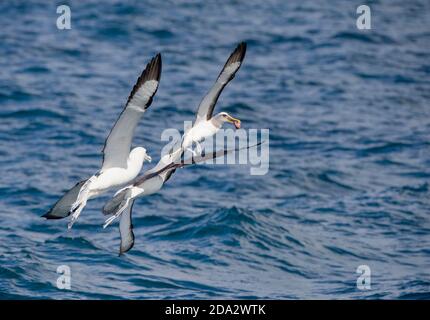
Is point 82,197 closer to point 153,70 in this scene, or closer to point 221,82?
point 153,70

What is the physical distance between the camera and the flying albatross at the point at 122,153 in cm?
1742

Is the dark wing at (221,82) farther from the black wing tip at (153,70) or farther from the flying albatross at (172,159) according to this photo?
the black wing tip at (153,70)

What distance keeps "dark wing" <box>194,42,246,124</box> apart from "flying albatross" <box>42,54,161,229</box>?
68.8 inches

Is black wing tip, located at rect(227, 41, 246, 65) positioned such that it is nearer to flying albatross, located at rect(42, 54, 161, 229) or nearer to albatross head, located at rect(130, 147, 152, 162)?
flying albatross, located at rect(42, 54, 161, 229)

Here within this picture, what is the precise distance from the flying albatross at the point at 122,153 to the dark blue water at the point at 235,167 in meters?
4.87

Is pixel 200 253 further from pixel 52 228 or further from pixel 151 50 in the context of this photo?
pixel 151 50

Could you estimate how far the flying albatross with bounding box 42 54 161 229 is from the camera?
1742 centimetres

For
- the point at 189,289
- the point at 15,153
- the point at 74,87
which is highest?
the point at 74,87

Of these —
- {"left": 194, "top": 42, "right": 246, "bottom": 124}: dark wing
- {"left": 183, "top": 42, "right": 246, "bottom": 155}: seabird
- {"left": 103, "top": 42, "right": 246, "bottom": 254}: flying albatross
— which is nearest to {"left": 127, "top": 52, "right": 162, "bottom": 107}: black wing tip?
{"left": 103, "top": 42, "right": 246, "bottom": 254}: flying albatross

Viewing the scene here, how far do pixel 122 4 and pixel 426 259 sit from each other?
24.6 metres

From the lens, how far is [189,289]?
75.6 feet

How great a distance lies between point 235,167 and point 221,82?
41.3 feet

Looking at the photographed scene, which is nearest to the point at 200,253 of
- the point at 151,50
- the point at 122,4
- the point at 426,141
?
the point at 426,141

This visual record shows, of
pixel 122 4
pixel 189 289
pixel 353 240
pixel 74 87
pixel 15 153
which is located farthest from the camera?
pixel 122 4
